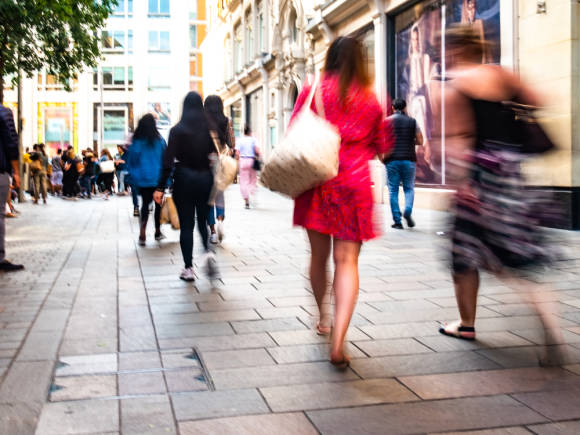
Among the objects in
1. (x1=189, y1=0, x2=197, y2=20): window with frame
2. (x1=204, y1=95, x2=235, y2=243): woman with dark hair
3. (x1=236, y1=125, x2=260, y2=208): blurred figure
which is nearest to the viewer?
(x1=204, y1=95, x2=235, y2=243): woman with dark hair

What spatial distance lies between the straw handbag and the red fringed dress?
0.23 feet

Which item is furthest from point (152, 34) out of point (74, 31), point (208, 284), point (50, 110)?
point (208, 284)

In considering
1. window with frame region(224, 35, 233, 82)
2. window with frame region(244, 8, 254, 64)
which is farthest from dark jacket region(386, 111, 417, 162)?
window with frame region(224, 35, 233, 82)

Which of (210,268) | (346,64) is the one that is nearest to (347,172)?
(346,64)

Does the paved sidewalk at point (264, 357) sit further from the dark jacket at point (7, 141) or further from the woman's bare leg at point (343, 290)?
the dark jacket at point (7, 141)

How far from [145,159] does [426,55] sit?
806 cm

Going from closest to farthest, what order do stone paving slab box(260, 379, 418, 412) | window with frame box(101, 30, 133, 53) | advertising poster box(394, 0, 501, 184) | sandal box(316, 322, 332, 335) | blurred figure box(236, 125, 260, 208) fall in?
stone paving slab box(260, 379, 418, 412), sandal box(316, 322, 332, 335), advertising poster box(394, 0, 501, 184), blurred figure box(236, 125, 260, 208), window with frame box(101, 30, 133, 53)

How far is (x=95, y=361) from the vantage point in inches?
160

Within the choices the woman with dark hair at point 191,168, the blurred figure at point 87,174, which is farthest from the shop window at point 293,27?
the woman with dark hair at point 191,168

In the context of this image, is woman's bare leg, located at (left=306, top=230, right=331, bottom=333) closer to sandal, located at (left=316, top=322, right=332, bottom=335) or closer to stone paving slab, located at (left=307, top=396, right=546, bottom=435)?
sandal, located at (left=316, top=322, right=332, bottom=335)

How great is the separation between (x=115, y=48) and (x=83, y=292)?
2251 inches

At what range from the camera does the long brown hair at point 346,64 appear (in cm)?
400

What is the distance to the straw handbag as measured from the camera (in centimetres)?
383

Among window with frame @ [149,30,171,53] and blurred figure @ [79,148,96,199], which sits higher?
window with frame @ [149,30,171,53]
